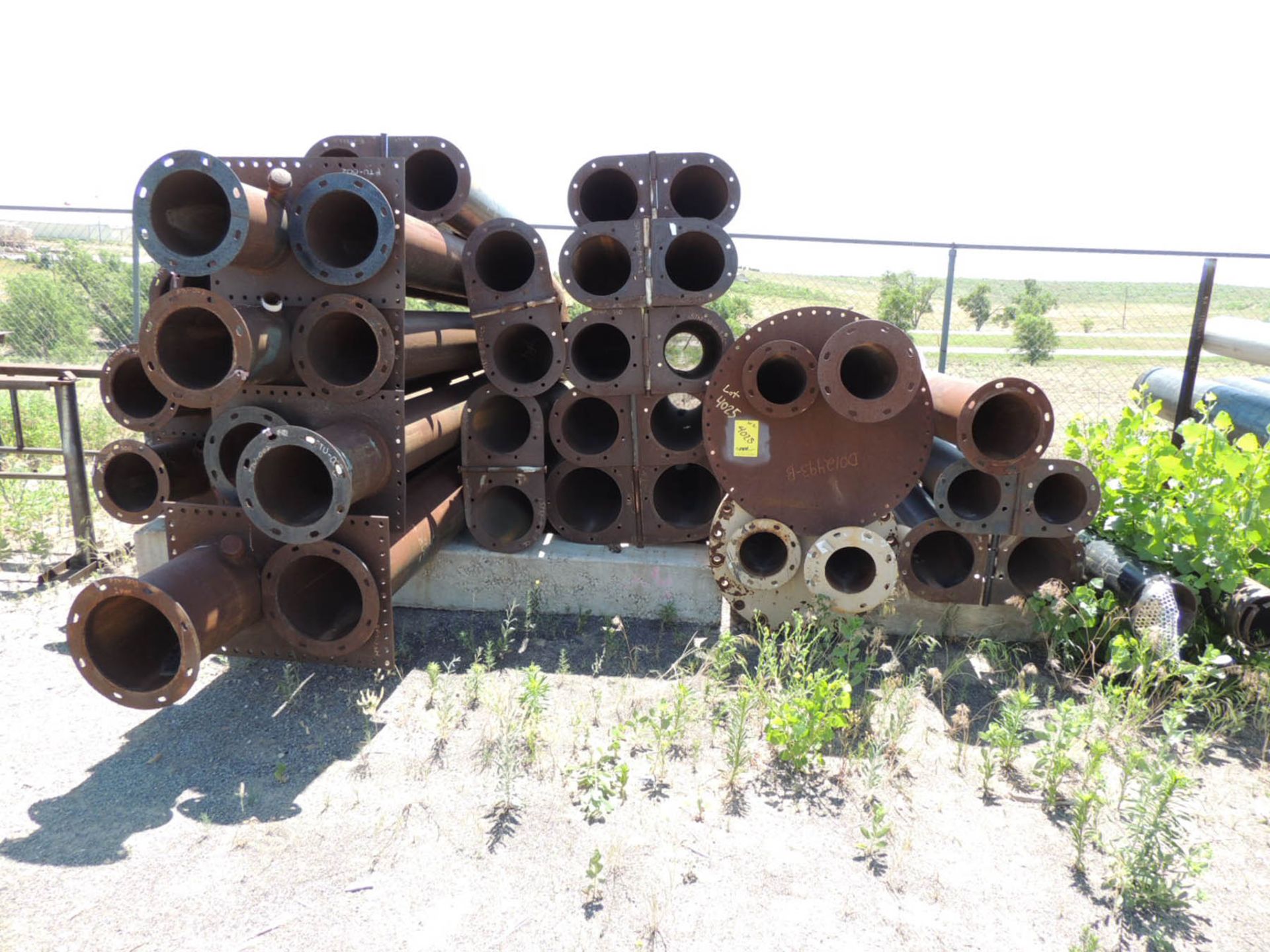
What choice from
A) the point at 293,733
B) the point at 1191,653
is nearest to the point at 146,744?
the point at 293,733

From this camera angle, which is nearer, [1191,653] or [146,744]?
[146,744]

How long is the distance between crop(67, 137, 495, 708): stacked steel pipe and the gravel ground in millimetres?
404

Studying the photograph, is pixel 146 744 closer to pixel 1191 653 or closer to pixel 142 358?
pixel 142 358

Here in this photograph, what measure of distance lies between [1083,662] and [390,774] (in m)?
3.61

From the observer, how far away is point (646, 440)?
4.94 metres

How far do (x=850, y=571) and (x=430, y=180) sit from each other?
390 centimetres

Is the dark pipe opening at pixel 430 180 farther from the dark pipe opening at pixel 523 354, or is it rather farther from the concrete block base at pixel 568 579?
the concrete block base at pixel 568 579

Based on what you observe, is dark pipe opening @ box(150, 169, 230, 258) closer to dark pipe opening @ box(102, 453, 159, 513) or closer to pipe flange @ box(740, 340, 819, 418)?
dark pipe opening @ box(102, 453, 159, 513)

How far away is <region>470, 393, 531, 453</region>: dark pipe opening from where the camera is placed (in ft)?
16.6

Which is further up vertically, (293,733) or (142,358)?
(142,358)

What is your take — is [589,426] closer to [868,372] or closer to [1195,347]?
[868,372]

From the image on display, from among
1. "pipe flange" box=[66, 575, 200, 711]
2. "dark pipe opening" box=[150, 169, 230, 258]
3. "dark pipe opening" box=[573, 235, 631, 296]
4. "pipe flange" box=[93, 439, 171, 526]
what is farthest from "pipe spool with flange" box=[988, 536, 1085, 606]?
"pipe flange" box=[93, 439, 171, 526]

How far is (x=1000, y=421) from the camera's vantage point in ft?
14.6

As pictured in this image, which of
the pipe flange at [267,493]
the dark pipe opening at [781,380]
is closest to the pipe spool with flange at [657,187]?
the dark pipe opening at [781,380]
